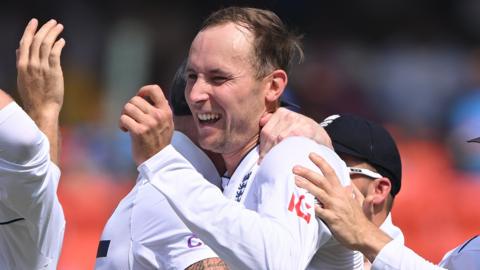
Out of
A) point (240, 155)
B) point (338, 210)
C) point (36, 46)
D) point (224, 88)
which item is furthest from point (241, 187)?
point (36, 46)

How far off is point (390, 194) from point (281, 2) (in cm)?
859

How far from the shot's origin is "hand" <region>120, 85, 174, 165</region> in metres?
3.40

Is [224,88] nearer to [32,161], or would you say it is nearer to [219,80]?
[219,80]

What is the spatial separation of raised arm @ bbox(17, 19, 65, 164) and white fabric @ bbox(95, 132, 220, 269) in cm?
41

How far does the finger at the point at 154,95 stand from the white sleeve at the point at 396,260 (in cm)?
94

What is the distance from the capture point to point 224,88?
3918mm

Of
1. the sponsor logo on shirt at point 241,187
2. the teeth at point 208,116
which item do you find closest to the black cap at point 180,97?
the teeth at point 208,116

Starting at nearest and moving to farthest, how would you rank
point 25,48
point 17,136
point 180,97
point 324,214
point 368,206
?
point 17,136
point 324,214
point 25,48
point 368,206
point 180,97

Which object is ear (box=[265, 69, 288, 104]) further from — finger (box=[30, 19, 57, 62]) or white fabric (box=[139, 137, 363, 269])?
finger (box=[30, 19, 57, 62])

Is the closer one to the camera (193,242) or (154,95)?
(154,95)

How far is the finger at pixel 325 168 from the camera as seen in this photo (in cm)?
362

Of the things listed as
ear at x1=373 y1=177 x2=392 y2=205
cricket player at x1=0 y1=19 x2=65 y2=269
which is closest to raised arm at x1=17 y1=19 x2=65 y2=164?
cricket player at x1=0 y1=19 x2=65 y2=269

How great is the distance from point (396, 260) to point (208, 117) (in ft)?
2.91

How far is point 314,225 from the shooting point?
3.57 metres
